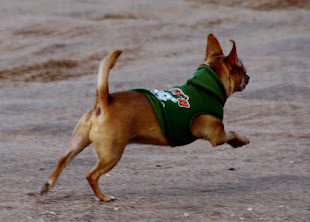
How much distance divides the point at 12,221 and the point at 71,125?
322 centimetres

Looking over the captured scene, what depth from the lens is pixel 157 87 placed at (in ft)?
30.4

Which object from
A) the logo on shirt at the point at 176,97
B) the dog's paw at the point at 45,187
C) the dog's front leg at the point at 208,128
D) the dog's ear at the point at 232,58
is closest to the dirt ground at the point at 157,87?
the dog's paw at the point at 45,187

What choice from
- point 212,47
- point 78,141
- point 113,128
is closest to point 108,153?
point 113,128

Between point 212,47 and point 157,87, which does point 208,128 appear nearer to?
point 212,47

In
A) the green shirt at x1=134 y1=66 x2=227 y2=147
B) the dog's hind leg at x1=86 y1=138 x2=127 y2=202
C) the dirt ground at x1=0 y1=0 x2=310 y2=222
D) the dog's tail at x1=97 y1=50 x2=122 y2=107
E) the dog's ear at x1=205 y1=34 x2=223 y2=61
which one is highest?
the dog's ear at x1=205 y1=34 x2=223 y2=61

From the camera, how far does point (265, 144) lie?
268 inches

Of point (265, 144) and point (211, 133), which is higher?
point (211, 133)

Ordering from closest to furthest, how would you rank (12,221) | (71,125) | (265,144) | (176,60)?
(12,221) < (265,144) < (71,125) < (176,60)

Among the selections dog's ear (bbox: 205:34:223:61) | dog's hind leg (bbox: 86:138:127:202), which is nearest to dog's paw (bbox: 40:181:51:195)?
dog's hind leg (bbox: 86:138:127:202)

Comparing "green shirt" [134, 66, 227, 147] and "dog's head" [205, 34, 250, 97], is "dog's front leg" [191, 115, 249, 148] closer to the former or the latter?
"green shirt" [134, 66, 227, 147]

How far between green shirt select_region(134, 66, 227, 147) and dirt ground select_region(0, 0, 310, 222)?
1.91ft

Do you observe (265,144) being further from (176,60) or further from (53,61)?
(53,61)

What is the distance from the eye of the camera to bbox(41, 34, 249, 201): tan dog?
189 inches

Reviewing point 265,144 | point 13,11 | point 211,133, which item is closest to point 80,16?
point 13,11
